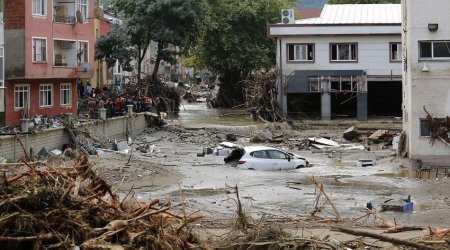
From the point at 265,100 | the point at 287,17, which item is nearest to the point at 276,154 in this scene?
the point at 265,100

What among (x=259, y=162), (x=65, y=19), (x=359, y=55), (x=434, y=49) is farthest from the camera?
(x=359, y=55)

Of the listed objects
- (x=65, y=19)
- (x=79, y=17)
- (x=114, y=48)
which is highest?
(x=79, y=17)

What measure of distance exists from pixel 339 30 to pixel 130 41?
55.7ft

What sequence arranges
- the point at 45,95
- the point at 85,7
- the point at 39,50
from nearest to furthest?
the point at 39,50 < the point at 45,95 < the point at 85,7

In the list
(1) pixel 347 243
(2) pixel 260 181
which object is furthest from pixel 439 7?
(1) pixel 347 243

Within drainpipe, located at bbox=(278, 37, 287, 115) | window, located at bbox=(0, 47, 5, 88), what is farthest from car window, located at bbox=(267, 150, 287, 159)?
drainpipe, located at bbox=(278, 37, 287, 115)

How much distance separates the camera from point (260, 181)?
26.9m

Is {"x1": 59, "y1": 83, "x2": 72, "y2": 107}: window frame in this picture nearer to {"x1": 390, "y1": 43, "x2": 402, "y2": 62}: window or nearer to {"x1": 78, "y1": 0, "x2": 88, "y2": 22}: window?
{"x1": 78, "y1": 0, "x2": 88, "y2": 22}: window

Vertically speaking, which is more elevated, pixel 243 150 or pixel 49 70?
pixel 49 70

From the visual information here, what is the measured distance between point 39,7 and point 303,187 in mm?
20828

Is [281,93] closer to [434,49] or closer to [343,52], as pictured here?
[343,52]

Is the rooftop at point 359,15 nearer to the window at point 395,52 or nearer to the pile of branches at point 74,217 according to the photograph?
the window at point 395,52

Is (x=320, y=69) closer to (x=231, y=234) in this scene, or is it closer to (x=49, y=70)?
(x=49, y=70)

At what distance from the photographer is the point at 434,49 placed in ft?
108
